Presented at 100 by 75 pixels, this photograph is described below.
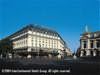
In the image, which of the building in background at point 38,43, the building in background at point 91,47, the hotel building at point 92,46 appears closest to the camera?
the building in background at point 38,43

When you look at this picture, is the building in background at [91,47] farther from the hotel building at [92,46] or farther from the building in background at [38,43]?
the building in background at [38,43]

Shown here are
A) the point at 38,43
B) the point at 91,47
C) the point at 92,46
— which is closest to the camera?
the point at 38,43

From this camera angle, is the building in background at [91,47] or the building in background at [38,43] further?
the building in background at [91,47]

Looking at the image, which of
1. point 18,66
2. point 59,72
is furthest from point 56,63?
point 18,66

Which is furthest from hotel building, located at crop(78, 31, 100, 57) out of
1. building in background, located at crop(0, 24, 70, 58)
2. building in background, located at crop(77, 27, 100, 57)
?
building in background, located at crop(0, 24, 70, 58)

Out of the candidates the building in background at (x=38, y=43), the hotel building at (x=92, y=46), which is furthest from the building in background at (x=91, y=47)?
the building in background at (x=38, y=43)

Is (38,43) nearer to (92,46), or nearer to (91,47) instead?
(92,46)

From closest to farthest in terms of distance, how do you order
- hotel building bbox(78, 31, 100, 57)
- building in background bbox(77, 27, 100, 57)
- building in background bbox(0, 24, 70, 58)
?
building in background bbox(0, 24, 70, 58), building in background bbox(77, 27, 100, 57), hotel building bbox(78, 31, 100, 57)

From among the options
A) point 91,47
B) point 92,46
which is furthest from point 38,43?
point 91,47

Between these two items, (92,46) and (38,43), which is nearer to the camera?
(38,43)

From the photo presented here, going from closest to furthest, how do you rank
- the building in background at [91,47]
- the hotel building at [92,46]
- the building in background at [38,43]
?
the building in background at [38,43]
the building in background at [91,47]
the hotel building at [92,46]

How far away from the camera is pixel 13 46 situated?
26.4ft

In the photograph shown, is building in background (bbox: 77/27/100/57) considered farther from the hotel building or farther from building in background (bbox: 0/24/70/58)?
building in background (bbox: 0/24/70/58)

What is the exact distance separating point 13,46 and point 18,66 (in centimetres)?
228
